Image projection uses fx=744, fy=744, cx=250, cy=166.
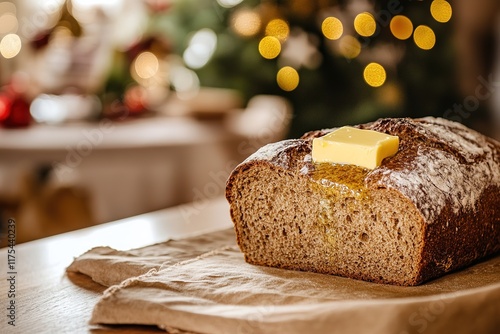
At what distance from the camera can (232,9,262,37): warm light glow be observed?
192 inches

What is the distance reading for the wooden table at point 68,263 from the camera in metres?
1.45

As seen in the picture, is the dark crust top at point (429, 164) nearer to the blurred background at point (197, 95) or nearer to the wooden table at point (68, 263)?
the wooden table at point (68, 263)

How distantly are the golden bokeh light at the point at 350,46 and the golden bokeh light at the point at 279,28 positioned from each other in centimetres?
37

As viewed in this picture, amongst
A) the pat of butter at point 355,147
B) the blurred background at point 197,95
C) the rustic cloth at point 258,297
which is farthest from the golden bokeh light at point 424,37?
the pat of butter at point 355,147

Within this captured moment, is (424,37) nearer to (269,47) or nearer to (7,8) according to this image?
(269,47)

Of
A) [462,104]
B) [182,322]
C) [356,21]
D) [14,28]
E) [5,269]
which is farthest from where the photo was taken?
[14,28]

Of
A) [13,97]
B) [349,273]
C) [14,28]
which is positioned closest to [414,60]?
[13,97]

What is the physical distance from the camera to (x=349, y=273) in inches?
66.1

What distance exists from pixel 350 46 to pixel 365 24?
0.17m

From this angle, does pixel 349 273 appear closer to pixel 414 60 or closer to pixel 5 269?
pixel 5 269

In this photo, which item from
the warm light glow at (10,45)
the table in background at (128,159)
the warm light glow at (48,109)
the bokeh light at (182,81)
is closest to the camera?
the table in background at (128,159)

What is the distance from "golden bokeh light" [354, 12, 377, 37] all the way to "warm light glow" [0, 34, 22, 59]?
14.5 feet

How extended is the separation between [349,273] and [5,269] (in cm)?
86

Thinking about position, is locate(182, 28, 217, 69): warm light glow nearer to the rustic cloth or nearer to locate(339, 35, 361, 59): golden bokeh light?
locate(339, 35, 361, 59): golden bokeh light
